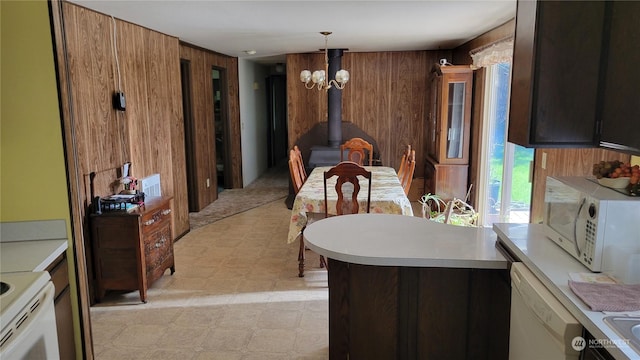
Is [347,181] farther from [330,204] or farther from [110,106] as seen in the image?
[110,106]

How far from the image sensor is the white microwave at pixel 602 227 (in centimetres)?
143

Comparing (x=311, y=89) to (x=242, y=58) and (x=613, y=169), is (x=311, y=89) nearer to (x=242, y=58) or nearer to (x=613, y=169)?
(x=242, y=58)

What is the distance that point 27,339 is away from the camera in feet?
4.84

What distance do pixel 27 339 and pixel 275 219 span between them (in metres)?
3.89

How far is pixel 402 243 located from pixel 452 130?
11.4 ft

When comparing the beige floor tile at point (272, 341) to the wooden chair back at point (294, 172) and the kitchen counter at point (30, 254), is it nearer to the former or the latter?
the kitchen counter at point (30, 254)

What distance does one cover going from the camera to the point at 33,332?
1520 mm

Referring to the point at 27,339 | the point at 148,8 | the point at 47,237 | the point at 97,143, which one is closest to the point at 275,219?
the point at 97,143

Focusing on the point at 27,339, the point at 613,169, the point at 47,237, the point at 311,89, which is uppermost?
the point at 311,89

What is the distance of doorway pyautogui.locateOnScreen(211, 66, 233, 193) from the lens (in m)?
6.71

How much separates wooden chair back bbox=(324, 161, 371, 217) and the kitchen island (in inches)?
47.5

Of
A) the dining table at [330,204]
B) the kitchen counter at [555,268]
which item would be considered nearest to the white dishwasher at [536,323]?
the kitchen counter at [555,268]

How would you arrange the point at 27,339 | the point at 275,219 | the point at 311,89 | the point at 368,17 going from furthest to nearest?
the point at 311,89 → the point at 275,219 → the point at 368,17 → the point at 27,339

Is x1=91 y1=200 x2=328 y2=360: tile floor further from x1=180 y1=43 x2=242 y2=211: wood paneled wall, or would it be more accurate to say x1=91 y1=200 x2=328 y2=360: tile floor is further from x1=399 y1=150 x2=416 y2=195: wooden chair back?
x1=180 y1=43 x2=242 y2=211: wood paneled wall
